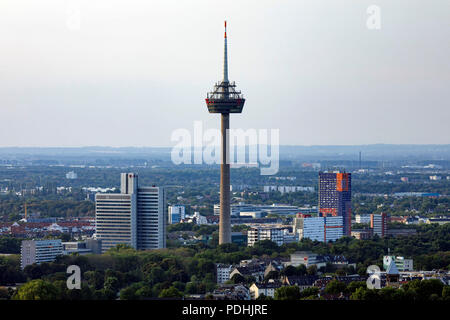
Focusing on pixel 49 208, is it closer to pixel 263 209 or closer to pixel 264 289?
pixel 263 209

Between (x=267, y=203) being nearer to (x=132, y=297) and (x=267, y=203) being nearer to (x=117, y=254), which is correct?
(x=117, y=254)

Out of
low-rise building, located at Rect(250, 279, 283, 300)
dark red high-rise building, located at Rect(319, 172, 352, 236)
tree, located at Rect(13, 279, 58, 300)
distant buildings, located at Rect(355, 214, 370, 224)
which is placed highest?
dark red high-rise building, located at Rect(319, 172, 352, 236)

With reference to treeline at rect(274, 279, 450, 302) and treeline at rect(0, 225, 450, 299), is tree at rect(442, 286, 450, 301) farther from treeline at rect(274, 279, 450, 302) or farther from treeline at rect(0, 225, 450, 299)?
treeline at rect(0, 225, 450, 299)

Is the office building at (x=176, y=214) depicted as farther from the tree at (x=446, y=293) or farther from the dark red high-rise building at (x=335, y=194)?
the tree at (x=446, y=293)

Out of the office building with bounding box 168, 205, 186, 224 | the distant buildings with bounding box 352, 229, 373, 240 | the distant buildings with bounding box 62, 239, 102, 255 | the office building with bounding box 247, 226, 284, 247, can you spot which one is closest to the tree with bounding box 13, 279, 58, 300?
the distant buildings with bounding box 62, 239, 102, 255
